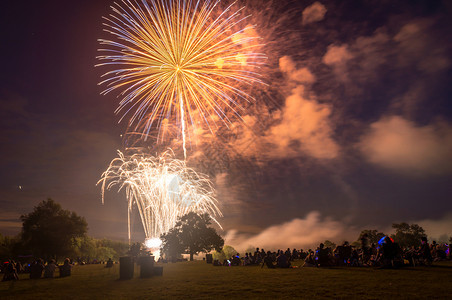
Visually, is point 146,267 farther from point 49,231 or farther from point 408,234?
point 408,234

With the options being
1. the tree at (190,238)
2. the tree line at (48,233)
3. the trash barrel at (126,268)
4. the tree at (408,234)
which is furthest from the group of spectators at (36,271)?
the tree at (408,234)

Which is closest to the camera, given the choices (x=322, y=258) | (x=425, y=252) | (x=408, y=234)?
(x=425, y=252)

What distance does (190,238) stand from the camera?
6738 cm

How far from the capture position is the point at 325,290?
1240cm

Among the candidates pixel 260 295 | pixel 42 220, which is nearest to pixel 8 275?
pixel 260 295

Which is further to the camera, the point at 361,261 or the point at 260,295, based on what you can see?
the point at 361,261

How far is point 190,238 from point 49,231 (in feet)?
112

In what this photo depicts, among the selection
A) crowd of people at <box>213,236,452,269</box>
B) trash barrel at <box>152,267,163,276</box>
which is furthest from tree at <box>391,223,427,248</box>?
trash barrel at <box>152,267,163,276</box>

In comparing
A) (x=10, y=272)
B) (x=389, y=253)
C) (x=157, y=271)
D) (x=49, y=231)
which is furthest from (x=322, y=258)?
(x=49, y=231)

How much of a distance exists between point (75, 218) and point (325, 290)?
260 feet

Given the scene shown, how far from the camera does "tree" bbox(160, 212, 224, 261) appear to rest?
6719cm

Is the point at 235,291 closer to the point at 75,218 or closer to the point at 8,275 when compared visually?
the point at 8,275

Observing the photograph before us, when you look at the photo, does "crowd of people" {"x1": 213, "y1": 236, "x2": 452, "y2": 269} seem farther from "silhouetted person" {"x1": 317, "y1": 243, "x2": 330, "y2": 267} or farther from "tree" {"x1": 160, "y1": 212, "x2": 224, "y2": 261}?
"tree" {"x1": 160, "y1": 212, "x2": 224, "y2": 261}

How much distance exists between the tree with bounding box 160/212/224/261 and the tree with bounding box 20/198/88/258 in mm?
24524
